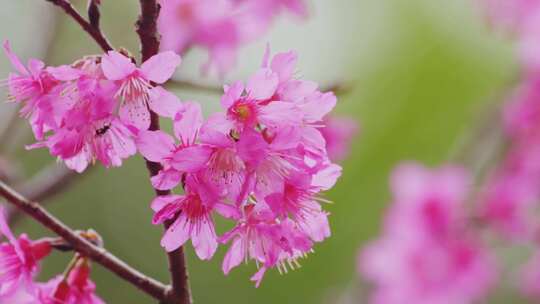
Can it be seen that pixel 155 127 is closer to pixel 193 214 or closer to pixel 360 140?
pixel 193 214

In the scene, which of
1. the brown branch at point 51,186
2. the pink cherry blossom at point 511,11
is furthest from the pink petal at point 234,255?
the pink cherry blossom at point 511,11

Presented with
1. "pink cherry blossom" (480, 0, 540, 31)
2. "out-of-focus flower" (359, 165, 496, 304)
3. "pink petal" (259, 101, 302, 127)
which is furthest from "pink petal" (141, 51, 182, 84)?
"pink cherry blossom" (480, 0, 540, 31)

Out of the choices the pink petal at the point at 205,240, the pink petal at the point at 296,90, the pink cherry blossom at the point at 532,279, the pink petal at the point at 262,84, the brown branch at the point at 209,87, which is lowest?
the pink petal at the point at 205,240

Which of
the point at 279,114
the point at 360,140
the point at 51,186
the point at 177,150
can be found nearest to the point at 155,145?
the point at 177,150

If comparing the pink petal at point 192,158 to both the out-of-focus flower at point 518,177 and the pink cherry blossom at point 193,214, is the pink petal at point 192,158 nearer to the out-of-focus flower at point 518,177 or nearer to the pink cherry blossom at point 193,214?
the pink cherry blossom at point 193,214

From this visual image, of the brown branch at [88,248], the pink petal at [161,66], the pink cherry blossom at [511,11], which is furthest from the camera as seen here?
the pink cherry blossom at [511,11]
